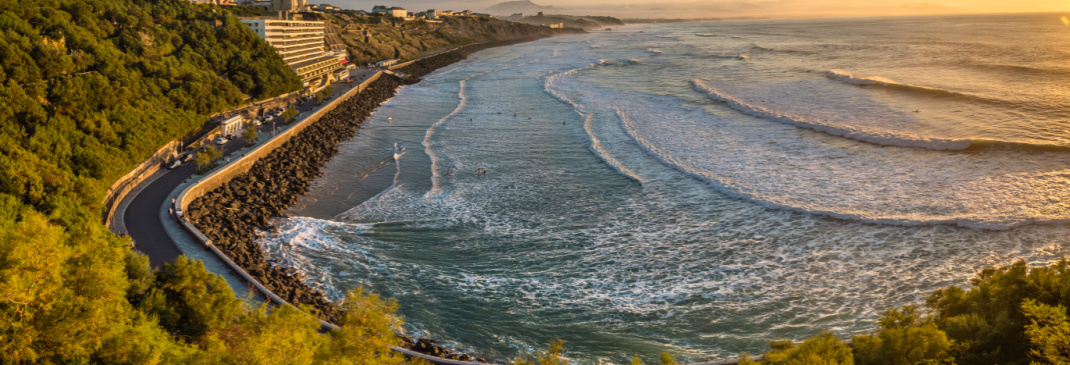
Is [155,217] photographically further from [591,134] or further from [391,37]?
[391,37]

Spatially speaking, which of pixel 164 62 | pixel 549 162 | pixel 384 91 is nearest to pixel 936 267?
pixel 549 162

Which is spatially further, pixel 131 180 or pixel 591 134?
pixel 591 134

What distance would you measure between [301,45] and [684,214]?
71.0 m

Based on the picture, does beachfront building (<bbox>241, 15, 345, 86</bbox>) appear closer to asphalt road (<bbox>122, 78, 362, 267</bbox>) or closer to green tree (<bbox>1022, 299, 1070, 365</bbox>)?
asphalt road (<bbox>122, 78, 362, 267</bbox>)

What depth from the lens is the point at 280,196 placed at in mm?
31906

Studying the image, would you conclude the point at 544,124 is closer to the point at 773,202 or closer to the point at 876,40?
the point at 773,202

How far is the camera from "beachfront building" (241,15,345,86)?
74.5m

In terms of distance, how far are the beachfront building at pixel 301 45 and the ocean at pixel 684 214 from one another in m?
25.3

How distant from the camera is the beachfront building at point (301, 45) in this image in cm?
7450

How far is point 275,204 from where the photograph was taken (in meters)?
30.4

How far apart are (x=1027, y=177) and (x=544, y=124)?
33.3m

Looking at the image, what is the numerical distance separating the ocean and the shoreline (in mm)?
923

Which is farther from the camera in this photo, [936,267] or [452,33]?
[452,33]

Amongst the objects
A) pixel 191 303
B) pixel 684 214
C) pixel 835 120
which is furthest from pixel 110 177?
pixel 835 120
